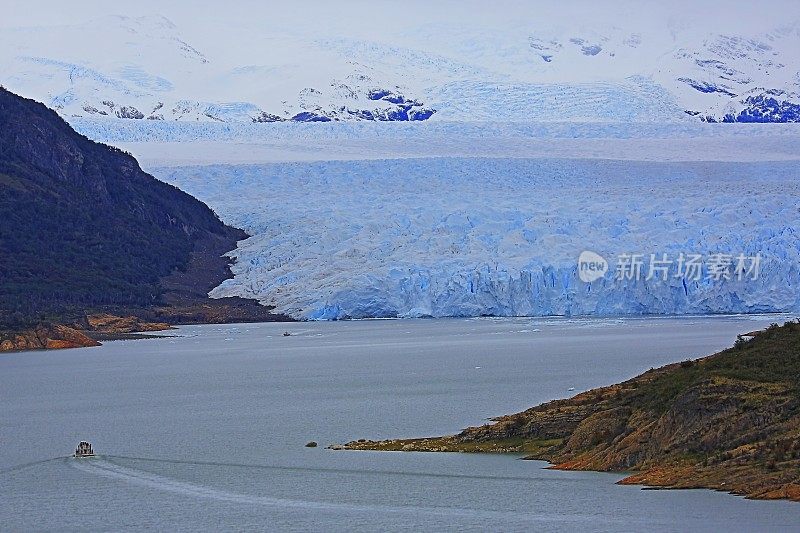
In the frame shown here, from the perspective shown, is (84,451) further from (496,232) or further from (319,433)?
(496,232)

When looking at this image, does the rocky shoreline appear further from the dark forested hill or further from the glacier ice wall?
the glacier ice wall

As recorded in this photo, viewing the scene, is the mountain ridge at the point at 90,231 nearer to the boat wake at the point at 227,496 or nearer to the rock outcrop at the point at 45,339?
the rock outcrop at the point at 45,339

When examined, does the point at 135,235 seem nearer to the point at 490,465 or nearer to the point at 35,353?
the point at 35,353

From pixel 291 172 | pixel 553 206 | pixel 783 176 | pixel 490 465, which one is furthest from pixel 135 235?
pixel 490 465

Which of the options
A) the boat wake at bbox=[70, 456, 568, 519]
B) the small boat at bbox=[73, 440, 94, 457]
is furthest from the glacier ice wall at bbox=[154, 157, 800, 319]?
the boat wake at bbox=[70, 456, 568, 519]

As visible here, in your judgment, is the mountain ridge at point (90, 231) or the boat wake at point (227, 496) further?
the mountain ridge at point (90, 231)

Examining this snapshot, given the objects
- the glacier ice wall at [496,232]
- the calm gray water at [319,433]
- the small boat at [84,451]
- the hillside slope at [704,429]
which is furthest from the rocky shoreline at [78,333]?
the hillside slope at [704,429]

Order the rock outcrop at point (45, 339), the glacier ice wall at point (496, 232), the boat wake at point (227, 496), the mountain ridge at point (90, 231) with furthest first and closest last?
the mountain ridge at point (90, 231) → the rock outcrop at point (45, 339) → the glacier ice wall at point (496, 232) → the boat wake at point (227, 496)

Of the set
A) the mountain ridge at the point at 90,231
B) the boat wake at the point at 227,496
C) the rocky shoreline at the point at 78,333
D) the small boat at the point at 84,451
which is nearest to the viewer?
the boat wake at the point at 227,496
